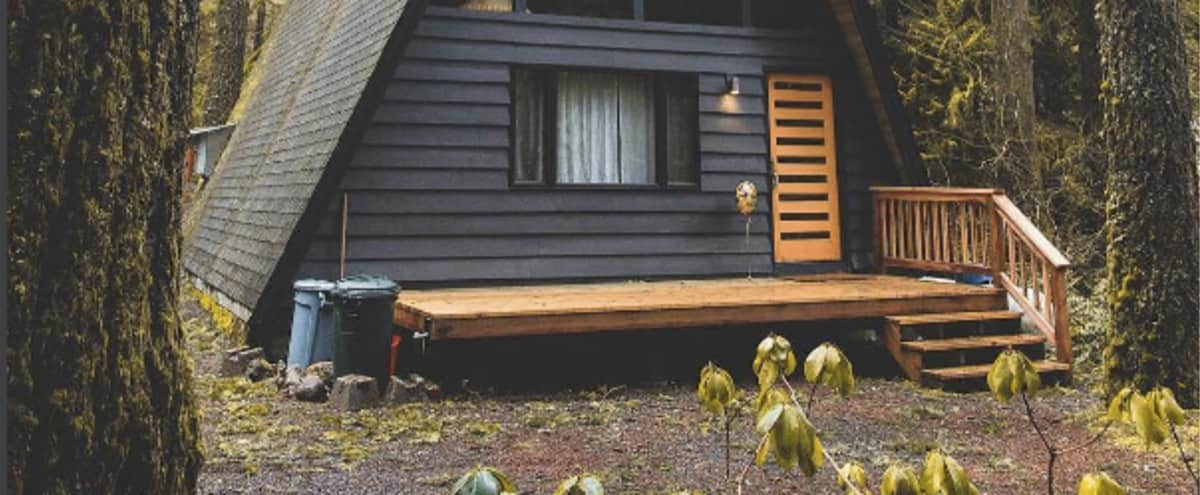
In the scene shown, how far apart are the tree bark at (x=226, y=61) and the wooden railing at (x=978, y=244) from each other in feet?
38.1

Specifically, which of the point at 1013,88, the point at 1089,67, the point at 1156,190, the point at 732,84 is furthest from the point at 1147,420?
the point at 1089,67

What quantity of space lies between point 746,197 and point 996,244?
237 cm

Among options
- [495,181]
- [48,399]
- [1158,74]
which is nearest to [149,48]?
[48,399]

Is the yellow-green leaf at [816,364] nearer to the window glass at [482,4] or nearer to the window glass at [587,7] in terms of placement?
Answer: the window glass at [482,4]

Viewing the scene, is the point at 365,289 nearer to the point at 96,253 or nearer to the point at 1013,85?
the point at 96,253

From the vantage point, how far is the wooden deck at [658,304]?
594 cm

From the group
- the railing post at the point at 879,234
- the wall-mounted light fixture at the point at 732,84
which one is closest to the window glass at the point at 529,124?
the wall-mounted light fixture at the point at 732,84

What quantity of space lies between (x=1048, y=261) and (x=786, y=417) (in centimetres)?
633

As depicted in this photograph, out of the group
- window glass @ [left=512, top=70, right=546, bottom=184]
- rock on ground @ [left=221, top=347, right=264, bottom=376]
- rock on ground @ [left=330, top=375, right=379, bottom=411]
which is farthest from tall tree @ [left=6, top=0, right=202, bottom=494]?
window glass @ [left=512, top=70, right=546, bottom=184]

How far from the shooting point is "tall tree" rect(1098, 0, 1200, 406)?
5.10m

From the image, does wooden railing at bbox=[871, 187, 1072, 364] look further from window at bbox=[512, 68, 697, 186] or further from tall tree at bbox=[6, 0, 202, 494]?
tall tree at bbox=[6, 0, 202, 494]

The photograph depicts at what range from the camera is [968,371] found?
21.3 ft

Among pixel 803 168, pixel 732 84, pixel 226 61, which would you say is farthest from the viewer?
pixel 226 61

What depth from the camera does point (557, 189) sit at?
8.33m
